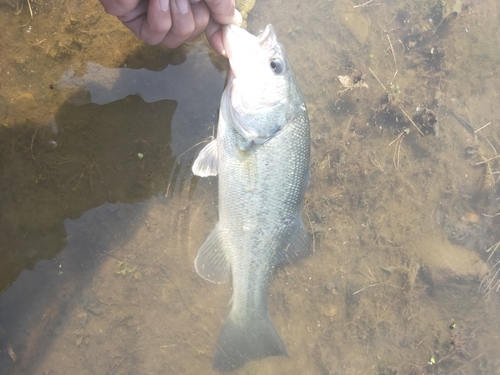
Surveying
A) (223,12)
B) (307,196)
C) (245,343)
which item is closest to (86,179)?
(223,12)

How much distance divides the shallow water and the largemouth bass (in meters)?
0.67

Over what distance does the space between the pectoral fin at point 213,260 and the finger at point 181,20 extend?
55.9 inches

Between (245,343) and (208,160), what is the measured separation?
5.45 feet

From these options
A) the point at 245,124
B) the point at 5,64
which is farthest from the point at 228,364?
the point at 5,64

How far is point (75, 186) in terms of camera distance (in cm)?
308

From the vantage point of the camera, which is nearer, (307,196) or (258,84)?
(258,84)

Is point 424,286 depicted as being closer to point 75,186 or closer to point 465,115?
point 465,115

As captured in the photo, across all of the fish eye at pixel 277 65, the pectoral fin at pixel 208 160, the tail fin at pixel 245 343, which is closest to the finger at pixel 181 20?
the fish eye at pixel 277 65

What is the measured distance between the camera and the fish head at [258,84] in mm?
2406

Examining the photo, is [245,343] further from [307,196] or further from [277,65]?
[277,65]

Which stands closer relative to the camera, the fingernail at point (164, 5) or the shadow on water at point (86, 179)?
the fingernail at point (164, 5)

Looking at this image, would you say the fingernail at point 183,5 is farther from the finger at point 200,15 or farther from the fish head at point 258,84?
the fish head at point 258,84

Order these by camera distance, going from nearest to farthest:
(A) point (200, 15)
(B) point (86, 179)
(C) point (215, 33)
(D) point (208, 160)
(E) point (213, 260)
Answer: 1. (A) point (200, 15)
2. (C) point (215, 33)
3. (D) point (208, 160)
4. (E) point (213, 260)
5. (B) point (86, 179)

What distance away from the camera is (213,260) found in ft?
9.25
